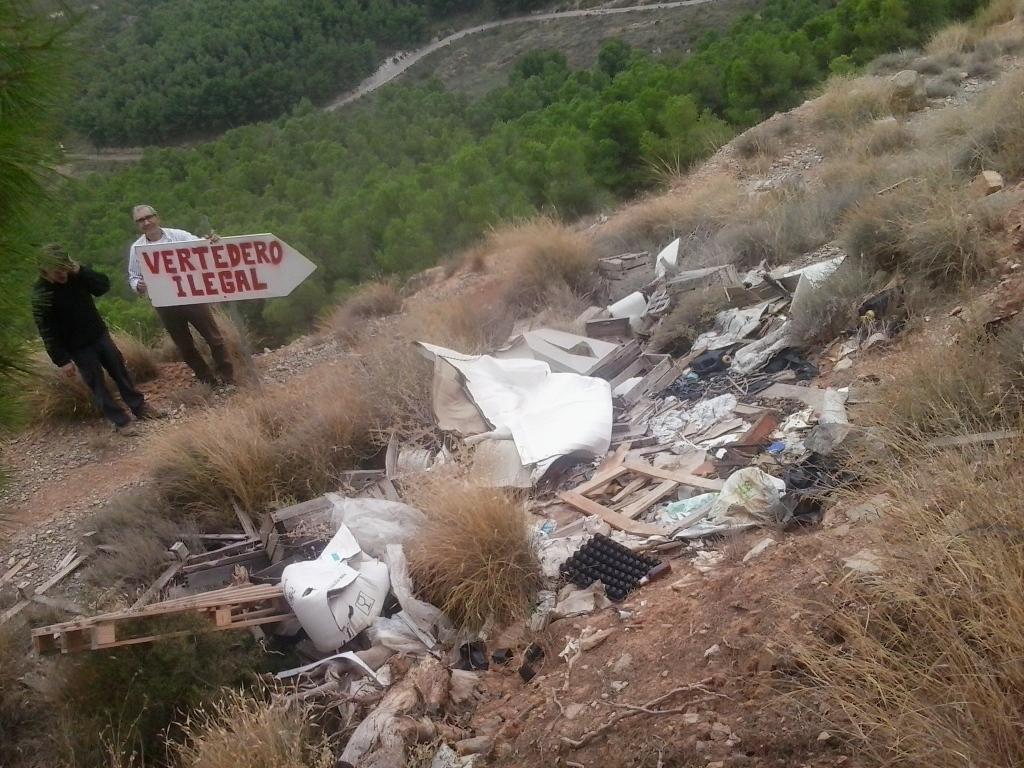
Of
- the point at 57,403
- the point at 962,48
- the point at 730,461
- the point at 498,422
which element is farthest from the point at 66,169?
the point at 962,48

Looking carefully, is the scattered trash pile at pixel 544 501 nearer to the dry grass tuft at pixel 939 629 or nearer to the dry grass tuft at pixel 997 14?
the dry grass tuft at pixel 939 629

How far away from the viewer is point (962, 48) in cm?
1253

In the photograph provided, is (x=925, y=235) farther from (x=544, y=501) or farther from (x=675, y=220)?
(x=675, y=220)

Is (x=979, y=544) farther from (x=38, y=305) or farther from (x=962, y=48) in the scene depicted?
(x=962, y=48)

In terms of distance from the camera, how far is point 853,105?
1084cm

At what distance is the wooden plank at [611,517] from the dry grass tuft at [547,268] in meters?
3.25

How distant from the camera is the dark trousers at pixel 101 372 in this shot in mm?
6691

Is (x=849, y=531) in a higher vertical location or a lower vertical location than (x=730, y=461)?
higher

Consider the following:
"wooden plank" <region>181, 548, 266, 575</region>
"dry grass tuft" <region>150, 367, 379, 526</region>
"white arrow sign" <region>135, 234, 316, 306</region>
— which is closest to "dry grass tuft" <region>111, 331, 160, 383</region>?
"white arrow sign" <region>135, 234, 316, 306</region>

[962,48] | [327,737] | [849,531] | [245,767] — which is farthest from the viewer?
[962,48]

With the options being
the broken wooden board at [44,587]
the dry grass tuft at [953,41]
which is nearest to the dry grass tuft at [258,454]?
the broken wooden board at [44,587]

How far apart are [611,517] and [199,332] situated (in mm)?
4431

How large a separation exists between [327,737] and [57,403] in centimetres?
516

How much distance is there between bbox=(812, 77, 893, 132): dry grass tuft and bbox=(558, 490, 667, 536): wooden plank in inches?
289
